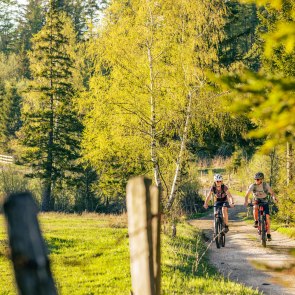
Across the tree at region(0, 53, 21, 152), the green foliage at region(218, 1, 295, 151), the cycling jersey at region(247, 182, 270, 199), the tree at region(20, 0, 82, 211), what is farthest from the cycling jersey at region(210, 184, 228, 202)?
the tree at region(0, 53, 21, 152)

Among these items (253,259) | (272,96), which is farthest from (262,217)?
(272,96)

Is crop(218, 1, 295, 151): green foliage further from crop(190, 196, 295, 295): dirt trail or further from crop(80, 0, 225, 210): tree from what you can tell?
crop(80, 0, 225, 210): tree

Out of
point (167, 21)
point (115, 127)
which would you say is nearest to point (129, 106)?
point (115, 127)

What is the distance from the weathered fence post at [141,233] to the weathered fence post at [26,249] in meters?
0.87

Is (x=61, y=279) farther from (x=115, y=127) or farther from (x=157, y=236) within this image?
(x=115, y=127)

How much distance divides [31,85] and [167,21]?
17605 mm

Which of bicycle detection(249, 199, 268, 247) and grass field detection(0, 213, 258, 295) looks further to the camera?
bicycle detection(249, 199, 268, 247)

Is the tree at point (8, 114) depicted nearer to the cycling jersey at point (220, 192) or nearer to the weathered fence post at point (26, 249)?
the cycling jersey at point (220, 192)

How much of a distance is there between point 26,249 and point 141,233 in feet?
3.19

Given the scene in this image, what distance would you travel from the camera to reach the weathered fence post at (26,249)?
212 cm

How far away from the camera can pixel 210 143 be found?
29.9 metres

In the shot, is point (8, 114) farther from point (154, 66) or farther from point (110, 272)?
point (110, 272)

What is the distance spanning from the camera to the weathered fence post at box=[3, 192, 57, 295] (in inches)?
83.5

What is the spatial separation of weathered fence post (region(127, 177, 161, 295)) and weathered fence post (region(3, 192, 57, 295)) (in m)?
0.87
